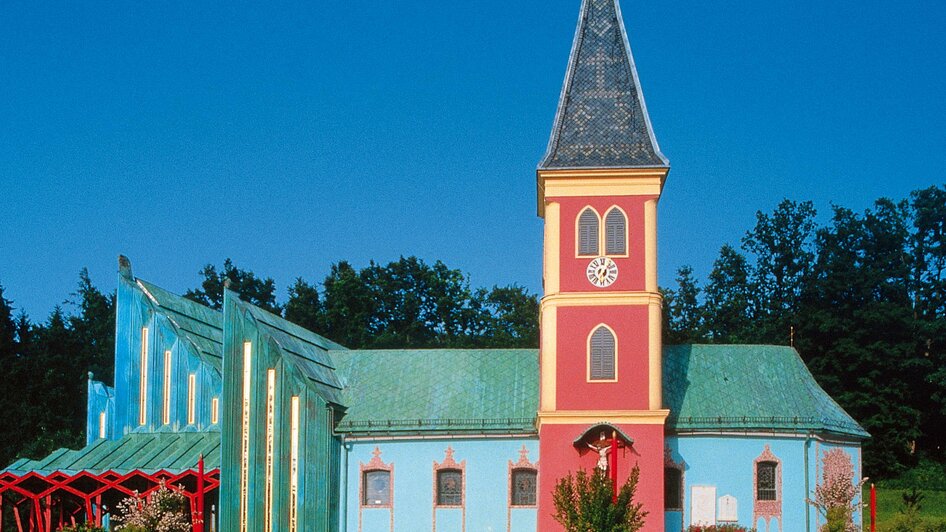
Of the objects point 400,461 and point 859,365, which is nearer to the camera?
point 400,461

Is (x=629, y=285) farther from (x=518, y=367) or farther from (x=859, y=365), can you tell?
(x=859, y=365)

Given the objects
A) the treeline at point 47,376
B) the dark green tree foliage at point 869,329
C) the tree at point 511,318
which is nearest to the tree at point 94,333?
the treeline at point 47,376

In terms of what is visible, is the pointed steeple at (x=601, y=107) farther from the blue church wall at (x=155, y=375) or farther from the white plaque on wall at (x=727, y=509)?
the blue church wall at (x=155, y=375)

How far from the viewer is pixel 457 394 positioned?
40281 mm

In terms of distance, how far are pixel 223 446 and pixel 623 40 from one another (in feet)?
57.2

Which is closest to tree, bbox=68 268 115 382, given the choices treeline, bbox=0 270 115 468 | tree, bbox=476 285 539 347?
treeline, bbox=0 270 115 468

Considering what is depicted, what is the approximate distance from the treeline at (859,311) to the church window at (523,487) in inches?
933

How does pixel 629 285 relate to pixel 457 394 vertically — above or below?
above

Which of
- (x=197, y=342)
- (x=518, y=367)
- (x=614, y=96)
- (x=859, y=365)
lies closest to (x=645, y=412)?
(x=518, y=367)

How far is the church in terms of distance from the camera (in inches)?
1420

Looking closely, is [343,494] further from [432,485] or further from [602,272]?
[602,272]

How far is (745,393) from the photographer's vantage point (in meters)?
39.0

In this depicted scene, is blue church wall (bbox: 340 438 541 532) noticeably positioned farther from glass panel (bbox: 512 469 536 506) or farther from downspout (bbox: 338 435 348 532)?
glass panel (bbox: 512 469 536 506)

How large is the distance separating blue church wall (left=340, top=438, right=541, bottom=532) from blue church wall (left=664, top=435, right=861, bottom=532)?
15.2ft
